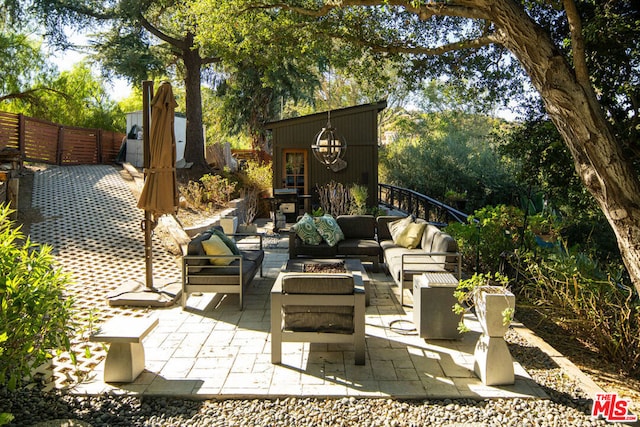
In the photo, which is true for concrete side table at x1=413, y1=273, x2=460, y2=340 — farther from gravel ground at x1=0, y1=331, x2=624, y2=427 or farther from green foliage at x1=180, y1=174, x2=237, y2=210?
green foliage at x1=180, y1=174, x2=237, y2=210

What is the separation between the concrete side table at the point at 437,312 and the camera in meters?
4.24

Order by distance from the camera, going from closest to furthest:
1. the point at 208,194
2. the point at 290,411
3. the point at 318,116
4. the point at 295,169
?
the point at 290,411, the point at 208,194, the point at 318,116, the point at 295,169

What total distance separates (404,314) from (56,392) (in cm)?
323

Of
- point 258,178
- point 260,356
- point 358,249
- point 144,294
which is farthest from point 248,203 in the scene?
point 260,356

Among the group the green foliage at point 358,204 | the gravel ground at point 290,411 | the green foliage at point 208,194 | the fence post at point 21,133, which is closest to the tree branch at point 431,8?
the gravel ground at point 290,411

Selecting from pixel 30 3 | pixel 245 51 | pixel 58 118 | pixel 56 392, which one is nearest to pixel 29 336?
pixel 56 392

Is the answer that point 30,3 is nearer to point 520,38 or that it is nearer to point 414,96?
point 520,38

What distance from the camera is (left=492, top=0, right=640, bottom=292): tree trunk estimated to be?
3.96 meters

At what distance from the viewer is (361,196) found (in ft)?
34.7

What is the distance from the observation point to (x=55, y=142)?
46.1 feet

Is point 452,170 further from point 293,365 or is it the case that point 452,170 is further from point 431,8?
point 293,365

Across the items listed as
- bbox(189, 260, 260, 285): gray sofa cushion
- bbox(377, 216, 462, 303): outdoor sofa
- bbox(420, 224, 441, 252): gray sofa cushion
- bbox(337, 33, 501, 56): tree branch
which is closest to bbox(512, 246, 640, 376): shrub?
bbox(377, 216, 462, 303): outdoor sofa

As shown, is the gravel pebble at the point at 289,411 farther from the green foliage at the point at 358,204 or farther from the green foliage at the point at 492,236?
the green foliage at the point at 358,204

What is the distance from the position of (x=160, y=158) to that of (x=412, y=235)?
328 cm
